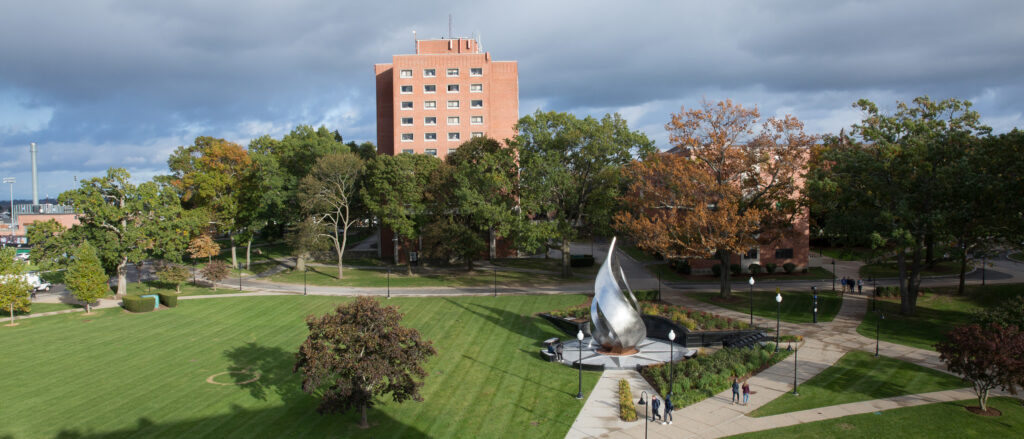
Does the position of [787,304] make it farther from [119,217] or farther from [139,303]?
[119,217]

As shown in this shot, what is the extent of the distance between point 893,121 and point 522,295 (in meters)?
30.8

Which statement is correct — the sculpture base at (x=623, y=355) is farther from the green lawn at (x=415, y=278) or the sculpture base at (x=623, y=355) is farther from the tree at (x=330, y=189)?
the tree at (x=330, y=189)

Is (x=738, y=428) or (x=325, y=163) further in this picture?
(x=325, y=163)

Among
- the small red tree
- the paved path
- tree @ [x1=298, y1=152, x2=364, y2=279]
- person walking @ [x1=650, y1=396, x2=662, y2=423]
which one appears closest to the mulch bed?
the small red tree

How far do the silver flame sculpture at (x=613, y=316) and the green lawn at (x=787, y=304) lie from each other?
14.5 metres

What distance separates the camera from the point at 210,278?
52.5 meters

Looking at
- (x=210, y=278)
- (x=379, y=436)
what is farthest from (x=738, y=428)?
(x=210, y=278)

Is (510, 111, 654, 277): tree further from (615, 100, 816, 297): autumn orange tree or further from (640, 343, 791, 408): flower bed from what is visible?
(640, 343, 791, 408): flower bed

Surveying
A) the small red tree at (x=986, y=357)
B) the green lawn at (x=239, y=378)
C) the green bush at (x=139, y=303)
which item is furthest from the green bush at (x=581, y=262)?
the small red tree at (x=986, y=357)

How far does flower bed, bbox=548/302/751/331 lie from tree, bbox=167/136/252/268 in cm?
4298

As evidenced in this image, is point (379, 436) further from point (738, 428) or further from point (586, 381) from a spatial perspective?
point (738, 428)

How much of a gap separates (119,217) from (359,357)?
40102 mm

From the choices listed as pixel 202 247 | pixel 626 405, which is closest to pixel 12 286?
pixel 202 247

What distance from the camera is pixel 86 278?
43375mm
